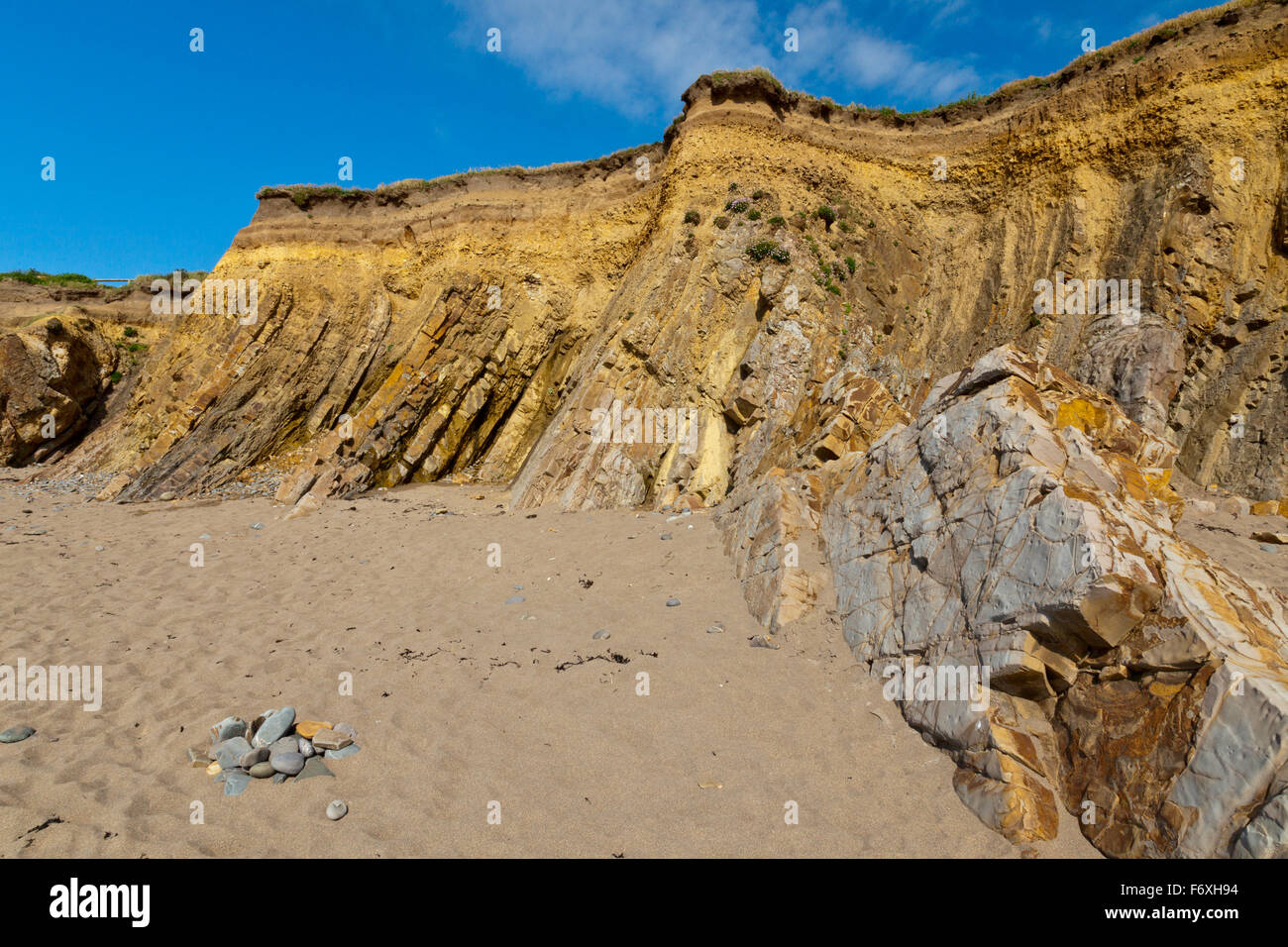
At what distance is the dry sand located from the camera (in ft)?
13.3

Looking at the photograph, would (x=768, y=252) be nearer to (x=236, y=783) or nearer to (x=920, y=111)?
(x=920, y=111)

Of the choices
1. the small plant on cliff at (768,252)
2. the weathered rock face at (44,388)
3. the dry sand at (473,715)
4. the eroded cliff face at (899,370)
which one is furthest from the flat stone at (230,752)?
the weathered rock face at (44,388)

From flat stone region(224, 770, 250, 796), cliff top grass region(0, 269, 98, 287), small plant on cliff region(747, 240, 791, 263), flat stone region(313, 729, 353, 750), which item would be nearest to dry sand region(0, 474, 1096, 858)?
flat stone region(224, 770, 250, 796)

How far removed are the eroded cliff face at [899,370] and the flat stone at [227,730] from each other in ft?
17.4

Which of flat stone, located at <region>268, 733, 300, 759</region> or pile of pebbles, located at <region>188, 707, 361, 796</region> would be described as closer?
pile of pebbles, located at <region>188, 707, 361, 796</region>

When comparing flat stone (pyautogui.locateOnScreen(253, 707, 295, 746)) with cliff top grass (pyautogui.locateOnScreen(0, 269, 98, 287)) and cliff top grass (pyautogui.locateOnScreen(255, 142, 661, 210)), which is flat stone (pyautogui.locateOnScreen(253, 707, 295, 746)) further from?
cliff top grass (pyautogui.locateOnScreen(0, 269, 98, 287))

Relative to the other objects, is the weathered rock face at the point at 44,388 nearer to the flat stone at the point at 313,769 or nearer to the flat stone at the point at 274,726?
the flat stone at the point at 274,726

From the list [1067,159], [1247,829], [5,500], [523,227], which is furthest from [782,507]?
[5,500]

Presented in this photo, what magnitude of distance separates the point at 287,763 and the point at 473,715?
1545 mm

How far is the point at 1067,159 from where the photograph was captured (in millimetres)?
16172

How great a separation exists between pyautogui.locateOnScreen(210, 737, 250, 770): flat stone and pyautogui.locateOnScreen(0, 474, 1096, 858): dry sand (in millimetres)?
219

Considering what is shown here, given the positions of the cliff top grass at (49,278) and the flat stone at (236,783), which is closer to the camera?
the flat stone at (236,783)

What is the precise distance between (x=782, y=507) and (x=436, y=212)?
19.5m

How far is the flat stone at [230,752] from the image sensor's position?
464cm
